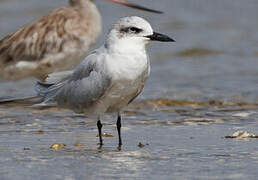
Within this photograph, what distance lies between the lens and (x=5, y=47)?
26.2 ft

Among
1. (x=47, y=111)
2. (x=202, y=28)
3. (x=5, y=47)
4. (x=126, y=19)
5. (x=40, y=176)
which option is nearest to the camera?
(x=40, y=176)

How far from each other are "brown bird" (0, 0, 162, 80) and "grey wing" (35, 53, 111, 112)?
7.65ft

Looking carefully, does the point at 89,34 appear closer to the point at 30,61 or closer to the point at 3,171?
the point at 30,61

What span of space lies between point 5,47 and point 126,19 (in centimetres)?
314

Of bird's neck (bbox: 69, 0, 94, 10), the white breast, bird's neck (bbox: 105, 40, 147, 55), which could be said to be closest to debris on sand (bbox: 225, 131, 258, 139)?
the white breast

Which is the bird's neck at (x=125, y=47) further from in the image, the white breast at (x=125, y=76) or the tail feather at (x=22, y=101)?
the tail feather at (x=22, y=101)

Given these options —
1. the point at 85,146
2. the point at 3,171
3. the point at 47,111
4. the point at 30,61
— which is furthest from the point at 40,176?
the point at 30,61

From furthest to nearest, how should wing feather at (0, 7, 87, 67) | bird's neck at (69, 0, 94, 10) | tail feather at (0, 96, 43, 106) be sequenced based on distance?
bird's neck at (69, 0, 94, 10), wing feather at (0, 7, 87, 67), tail feather at (0, 96, 43, 106)

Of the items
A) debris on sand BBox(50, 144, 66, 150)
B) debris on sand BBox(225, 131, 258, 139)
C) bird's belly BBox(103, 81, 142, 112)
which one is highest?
bird's belly BBox(103, 81, 142, 112)

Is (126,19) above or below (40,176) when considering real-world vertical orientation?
above

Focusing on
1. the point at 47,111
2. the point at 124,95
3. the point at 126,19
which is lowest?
the point at 47,111

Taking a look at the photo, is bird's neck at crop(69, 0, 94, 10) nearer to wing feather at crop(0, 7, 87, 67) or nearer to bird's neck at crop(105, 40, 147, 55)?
wing feather at crop(0, 7, 87, 67)

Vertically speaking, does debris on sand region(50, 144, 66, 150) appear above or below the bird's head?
below

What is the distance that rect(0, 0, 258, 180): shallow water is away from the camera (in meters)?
4.41
